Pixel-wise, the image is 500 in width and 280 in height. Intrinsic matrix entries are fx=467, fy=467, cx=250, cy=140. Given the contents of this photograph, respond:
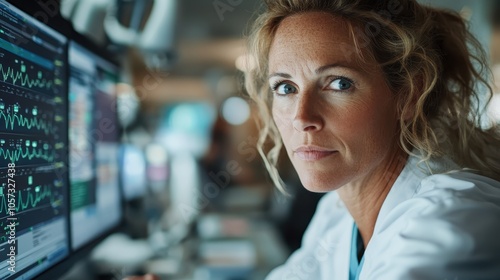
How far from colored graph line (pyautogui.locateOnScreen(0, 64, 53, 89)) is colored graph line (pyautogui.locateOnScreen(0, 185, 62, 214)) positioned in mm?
181

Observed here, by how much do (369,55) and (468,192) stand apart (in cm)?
33

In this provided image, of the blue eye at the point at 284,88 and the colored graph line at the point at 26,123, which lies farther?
the blue eye at the point at 284,88

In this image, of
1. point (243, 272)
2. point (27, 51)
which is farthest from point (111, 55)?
point (243, 272)

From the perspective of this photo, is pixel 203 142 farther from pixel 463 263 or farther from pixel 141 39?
pixel 463 263

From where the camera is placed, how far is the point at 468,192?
801 mm

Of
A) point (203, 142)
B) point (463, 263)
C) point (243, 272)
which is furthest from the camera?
point (203, 142)

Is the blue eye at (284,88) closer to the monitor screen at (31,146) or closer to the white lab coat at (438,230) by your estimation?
the white lab coat at (438,230)

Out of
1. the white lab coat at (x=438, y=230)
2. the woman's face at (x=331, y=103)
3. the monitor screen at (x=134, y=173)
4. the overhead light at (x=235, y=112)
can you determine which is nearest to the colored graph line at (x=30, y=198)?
the woman's face at (x=331, y=103)

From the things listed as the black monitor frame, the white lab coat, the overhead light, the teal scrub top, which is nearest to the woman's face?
the white lab coat

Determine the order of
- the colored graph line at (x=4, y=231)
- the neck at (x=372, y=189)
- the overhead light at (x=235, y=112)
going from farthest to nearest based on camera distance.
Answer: the overhead light at (x=235, y=112)
the neck at (x=372, y=189)
the colored graph line at (x=4, y=231)

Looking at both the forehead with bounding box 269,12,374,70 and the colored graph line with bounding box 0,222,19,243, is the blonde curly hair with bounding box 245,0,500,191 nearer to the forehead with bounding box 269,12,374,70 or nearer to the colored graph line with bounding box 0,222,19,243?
the forehead with bounding box 269,12,374,70

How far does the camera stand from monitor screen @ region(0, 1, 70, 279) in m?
0.72

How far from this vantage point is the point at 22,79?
782 millimetres

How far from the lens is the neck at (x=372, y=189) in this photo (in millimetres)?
1050
